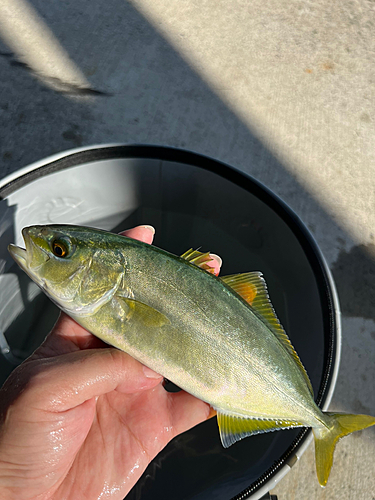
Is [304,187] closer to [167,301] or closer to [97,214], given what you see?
[97,214]

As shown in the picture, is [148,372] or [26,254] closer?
[26,254]

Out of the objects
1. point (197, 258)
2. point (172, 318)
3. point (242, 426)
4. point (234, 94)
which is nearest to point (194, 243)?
point (197, 258)

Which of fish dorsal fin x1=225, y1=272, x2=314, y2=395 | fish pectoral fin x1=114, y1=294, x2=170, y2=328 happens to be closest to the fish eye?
fish pectoral fin x1=114, y1=294, x2=170, y2=328

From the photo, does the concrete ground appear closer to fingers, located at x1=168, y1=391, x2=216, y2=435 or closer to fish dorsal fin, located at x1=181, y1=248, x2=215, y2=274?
fingers, located at x1=168, y1=391, x2=216, y2=435

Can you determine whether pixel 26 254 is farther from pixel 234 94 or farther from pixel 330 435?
pixel 234 94

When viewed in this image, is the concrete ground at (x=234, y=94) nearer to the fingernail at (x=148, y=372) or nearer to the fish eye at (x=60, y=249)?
the fingernail at (x=148, y=372)

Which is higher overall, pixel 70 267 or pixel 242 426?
pixel 70 267

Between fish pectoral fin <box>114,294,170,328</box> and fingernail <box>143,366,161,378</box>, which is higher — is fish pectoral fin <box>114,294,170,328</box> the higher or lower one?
the higher one
